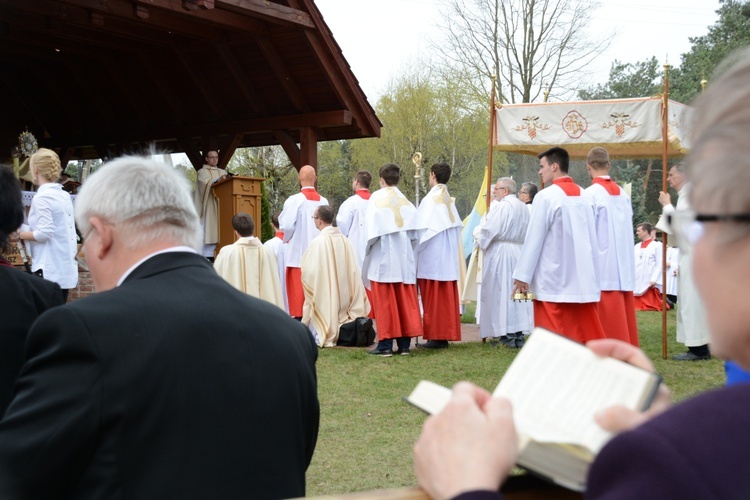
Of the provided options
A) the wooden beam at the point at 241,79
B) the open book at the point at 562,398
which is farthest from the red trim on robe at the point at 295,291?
the open book at the point at 562,398

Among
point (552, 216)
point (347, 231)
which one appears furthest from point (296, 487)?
point (347, 231)

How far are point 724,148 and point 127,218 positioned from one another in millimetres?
1795

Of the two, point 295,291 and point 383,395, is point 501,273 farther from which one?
point 383,395

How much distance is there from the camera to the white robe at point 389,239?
10.1 metres

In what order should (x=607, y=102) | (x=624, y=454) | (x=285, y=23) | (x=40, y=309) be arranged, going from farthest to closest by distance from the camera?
(x=285, y=23) → (x=607, y=102) → (x=40, y=309) → (x=624, y=454)

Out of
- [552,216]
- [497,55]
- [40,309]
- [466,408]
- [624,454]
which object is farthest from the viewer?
[497,55]

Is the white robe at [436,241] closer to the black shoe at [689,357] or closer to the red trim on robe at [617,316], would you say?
the red trim on robe at [617,316]

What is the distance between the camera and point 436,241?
415 inches

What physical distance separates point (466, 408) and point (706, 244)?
0.40m

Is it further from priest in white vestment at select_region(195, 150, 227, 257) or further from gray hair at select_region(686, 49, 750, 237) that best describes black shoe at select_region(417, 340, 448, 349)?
gray hair at select_region(686, 49, 750, 237)

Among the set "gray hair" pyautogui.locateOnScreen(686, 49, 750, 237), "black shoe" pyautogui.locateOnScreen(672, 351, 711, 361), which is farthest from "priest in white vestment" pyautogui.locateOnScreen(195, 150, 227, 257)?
"gray hair" pyautogui.locateOnScreen(686, 49, 750, 237)

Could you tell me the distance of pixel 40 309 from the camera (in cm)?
327

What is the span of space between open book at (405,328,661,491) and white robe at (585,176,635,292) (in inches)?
296

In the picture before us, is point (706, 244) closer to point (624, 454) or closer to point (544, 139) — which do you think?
point (624, 454)
